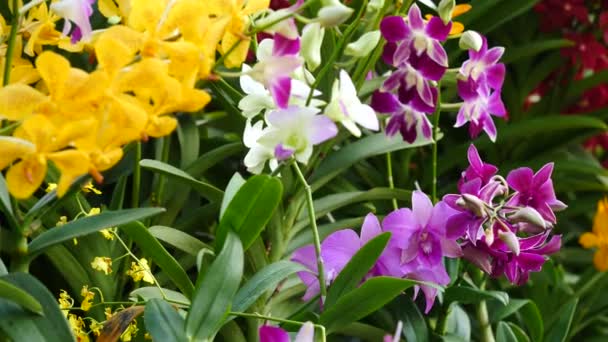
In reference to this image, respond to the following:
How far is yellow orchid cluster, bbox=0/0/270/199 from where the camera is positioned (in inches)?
19.1

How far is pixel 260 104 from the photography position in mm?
658

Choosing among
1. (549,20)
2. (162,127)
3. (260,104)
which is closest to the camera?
(162,127)

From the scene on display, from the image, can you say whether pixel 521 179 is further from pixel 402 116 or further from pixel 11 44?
pixel 11 44

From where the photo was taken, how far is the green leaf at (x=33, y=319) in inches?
21.5

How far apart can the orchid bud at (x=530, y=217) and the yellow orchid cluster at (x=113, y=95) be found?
0.24 metres

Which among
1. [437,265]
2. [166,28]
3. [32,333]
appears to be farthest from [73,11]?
[437,265]

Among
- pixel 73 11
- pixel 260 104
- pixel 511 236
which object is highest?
pixel 73 11

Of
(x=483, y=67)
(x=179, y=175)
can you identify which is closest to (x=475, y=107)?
(x=483, y=67)

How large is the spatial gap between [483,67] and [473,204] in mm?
140

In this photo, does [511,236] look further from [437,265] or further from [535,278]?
[535,278]

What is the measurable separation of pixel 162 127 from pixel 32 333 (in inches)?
5.9

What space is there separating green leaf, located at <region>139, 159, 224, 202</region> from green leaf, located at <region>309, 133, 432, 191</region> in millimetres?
124

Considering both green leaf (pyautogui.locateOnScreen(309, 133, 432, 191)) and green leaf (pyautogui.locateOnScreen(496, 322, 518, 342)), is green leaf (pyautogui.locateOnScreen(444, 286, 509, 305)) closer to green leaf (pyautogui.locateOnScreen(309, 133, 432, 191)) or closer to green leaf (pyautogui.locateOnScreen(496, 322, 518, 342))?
green leaf (pyautogui.locateOnScreen(496, 322, 518, 342))

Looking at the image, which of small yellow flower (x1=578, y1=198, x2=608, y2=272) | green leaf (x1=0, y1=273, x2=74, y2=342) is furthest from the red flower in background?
green leaf (x1=0, y1=273, x2=74, y2=342)
